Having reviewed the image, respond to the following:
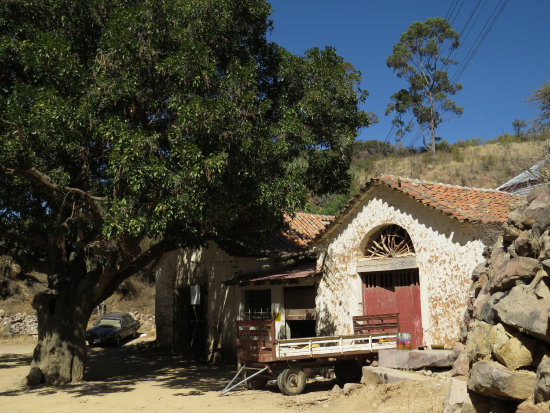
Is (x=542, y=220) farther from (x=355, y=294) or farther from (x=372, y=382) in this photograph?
(x=355, y=294)

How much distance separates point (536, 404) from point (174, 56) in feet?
33.3

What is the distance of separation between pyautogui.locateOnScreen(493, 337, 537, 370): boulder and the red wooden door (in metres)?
6.61

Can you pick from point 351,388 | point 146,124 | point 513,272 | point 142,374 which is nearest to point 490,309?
point 513,272

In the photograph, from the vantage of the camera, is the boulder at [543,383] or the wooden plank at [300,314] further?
the wooden plank at [300,314]

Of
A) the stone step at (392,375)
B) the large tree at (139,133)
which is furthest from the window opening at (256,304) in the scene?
the stone step at (392,375)

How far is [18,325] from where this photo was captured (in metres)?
30.0

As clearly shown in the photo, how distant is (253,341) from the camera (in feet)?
43.2

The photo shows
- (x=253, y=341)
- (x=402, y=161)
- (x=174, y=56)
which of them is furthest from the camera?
(x=402, y=161)

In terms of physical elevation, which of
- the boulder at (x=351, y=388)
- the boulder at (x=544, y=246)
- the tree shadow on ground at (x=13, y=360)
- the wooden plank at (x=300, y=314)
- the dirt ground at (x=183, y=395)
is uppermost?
the boulder at (x=544, y=246)

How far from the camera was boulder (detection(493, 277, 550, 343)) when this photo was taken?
618cm


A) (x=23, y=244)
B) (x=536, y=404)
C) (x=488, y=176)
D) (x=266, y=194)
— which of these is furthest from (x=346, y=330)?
(x=488, y=176)

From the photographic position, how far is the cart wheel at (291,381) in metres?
12.3

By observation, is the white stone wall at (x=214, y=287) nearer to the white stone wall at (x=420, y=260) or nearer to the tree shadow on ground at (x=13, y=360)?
the white stone wall at (x=420, y=260)

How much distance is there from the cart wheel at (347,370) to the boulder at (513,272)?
643 cm
